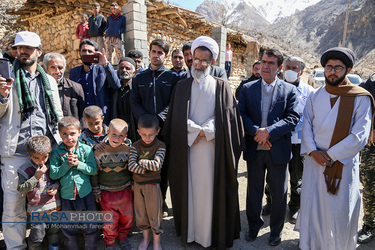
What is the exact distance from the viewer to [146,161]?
245 cm

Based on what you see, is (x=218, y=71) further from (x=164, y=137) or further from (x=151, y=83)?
(x=164, y=137)

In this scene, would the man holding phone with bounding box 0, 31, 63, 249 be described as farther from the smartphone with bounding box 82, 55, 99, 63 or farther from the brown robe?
the brown robe

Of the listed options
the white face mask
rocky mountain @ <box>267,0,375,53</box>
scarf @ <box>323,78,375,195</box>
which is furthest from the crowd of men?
rocky mountain @ <box>267,0,375,53</box>

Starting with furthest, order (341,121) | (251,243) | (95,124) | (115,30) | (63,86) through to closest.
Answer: (115,30), (63,86), (251,243), (95,124), (341,121)

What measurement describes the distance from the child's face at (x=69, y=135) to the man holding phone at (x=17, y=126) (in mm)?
336

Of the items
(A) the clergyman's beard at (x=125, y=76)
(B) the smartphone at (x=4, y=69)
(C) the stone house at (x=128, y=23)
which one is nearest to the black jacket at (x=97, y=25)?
(C) the stone house at (x=128, y=23)

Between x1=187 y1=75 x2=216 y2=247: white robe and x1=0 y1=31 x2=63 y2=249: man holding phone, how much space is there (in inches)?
62.4

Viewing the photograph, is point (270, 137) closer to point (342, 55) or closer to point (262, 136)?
point (262, 136)

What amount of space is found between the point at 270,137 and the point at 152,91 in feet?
4.92

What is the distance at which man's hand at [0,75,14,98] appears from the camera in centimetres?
225

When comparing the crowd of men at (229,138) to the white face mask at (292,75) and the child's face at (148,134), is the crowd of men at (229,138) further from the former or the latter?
the white face mask at (292,75)

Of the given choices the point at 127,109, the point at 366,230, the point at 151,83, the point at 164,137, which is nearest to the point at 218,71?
the point at 151,83

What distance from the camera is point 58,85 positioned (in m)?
2.95

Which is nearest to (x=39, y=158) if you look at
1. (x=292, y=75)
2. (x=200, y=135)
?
(x=200, y=135)
